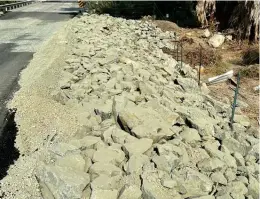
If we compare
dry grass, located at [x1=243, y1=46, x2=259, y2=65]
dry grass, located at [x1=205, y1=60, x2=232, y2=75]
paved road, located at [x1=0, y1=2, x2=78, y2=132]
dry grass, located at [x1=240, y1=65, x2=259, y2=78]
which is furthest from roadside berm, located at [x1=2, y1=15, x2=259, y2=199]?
dry grass, located at [x1=243, y1=46, x2=259, y2=65]

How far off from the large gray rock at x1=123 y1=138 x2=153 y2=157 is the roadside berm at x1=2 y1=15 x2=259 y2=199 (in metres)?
0.02

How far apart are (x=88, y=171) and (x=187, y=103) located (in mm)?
4398

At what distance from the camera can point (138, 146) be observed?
6.34 m

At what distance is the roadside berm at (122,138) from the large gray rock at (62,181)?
0.01m

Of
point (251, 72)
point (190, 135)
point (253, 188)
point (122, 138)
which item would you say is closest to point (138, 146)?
point (122, 138)

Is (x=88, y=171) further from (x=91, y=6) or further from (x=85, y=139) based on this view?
(x=91, y=6)

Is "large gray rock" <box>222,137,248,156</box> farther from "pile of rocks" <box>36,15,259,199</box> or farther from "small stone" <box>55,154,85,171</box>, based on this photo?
"small stone" <box>55,154,85,171</box>

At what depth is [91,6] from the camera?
27.5 m

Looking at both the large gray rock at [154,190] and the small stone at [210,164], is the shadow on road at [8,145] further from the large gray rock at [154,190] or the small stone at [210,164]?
the small stone at [210,164]

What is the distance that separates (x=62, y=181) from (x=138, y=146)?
1569mm

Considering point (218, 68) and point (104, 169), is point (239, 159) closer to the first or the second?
point (104, 169)

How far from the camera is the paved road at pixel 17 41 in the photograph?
10742mm

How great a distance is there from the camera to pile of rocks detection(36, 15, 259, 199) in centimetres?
549

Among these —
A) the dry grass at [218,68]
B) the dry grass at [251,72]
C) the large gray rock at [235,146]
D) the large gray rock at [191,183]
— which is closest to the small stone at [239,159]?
the large gray rock at [235,146]
